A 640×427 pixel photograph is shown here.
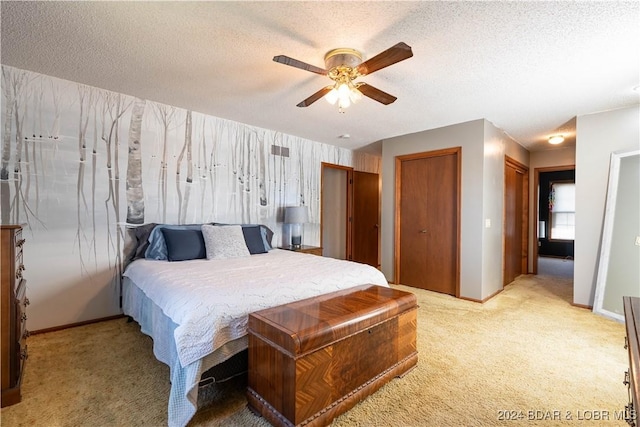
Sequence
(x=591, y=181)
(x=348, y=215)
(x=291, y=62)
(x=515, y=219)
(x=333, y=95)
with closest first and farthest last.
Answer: (x=291, y=62), (x=333, y=95), (x=591, y=181), (x=515, y=219), (x=348, y=215)

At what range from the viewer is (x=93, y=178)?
295 centimetres

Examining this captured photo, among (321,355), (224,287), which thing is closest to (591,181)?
(321,355)

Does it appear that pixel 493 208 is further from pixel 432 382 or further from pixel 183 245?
pixel 183 245

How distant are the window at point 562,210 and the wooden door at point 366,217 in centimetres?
505

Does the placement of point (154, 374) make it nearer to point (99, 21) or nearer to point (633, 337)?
point (99, 21)

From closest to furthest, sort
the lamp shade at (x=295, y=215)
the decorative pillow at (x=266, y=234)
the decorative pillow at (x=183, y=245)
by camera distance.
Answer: the decorative pillow at (x=183, y=245) < the decorative pillow at (x=266, y=234) < the lamp shade at (x=295, y=215)

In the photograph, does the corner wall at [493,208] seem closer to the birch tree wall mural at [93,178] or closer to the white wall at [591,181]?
the white wall at [591,181]

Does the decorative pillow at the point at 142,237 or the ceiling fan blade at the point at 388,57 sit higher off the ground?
the ceiling fan blade at the point at 388,57

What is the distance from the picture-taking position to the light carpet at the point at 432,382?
5.33 feet

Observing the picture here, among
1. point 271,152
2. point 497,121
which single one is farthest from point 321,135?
point 497,121

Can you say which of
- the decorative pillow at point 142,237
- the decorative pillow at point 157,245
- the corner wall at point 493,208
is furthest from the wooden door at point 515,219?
the decorative pillow at point 142,237

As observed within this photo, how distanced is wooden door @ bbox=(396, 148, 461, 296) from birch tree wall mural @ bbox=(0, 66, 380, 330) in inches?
98.5

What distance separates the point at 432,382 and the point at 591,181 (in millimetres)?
3304

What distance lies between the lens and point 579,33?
6.25 ft
